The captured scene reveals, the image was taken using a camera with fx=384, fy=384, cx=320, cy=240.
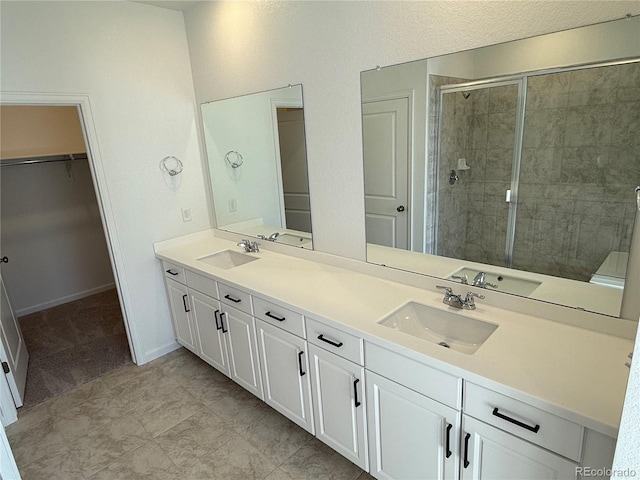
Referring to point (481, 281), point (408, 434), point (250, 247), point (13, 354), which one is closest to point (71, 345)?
point (13, 354)

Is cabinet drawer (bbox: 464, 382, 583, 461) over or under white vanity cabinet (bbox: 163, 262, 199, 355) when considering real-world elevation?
over

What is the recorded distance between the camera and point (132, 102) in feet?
8.91

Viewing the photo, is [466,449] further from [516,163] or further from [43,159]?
[43,159]

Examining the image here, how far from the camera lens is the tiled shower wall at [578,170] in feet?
4.44

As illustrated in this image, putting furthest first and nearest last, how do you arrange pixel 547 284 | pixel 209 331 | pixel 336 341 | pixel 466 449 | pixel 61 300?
pixel 61 300 < pixel 209 331 < pixel 336 341 < pixel 547 284 < pixel 466 449

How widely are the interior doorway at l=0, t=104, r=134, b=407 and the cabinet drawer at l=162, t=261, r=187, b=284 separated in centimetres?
Answer: 77

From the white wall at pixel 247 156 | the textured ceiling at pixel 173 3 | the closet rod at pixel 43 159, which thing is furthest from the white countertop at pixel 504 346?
the closet rod at pixel 43 159

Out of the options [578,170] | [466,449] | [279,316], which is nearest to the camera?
[466,449]

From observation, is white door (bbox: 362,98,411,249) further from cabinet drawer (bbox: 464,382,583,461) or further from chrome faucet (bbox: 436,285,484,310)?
cabinet drawer (bbox: 464,382,583,461)

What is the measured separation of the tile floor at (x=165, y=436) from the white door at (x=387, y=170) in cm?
125

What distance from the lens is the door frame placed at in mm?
2324

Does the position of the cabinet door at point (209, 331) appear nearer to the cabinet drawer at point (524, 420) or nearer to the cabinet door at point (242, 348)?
the cabinet door at point (242, 348)

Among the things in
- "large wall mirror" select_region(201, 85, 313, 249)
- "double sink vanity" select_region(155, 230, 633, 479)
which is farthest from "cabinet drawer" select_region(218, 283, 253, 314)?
"large wall mirror" select_region(201, 85, 313, 249)

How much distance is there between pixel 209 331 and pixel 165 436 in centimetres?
66
